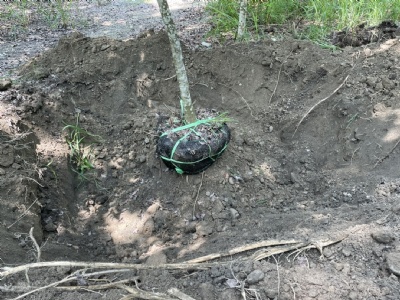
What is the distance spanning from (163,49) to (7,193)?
218cm

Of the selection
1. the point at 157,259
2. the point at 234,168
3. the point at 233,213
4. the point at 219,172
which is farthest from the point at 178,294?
the point at 234,168

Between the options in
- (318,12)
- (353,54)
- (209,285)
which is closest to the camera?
(209,285)

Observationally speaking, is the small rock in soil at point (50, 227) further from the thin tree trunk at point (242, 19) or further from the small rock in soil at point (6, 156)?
the thin tree trunk at point (242, 19)

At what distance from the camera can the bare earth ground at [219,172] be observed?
1810 millimetres

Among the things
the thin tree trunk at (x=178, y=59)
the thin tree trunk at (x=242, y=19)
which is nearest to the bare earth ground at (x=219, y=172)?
the thin tree trunk at (x=242, y=19)

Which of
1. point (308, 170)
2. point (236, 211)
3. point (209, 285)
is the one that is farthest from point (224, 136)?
point (209, 285)

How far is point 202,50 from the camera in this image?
4004 mm

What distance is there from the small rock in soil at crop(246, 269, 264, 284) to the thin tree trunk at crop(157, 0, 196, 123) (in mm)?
1425

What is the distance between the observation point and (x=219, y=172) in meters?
2.79

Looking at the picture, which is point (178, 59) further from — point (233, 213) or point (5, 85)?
point (5, 85)

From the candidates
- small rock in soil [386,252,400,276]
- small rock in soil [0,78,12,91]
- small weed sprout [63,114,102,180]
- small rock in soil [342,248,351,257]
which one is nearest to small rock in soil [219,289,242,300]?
small rock in soil [342,248,351,257]

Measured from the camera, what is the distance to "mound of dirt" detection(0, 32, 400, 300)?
1811mm

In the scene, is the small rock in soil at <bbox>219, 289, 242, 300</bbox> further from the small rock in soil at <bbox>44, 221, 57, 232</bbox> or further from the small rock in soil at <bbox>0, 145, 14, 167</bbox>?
the small rock in soil at <bbox>0, 145, 14, 167</bbox>

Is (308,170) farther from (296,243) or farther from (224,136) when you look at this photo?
(296,243)
